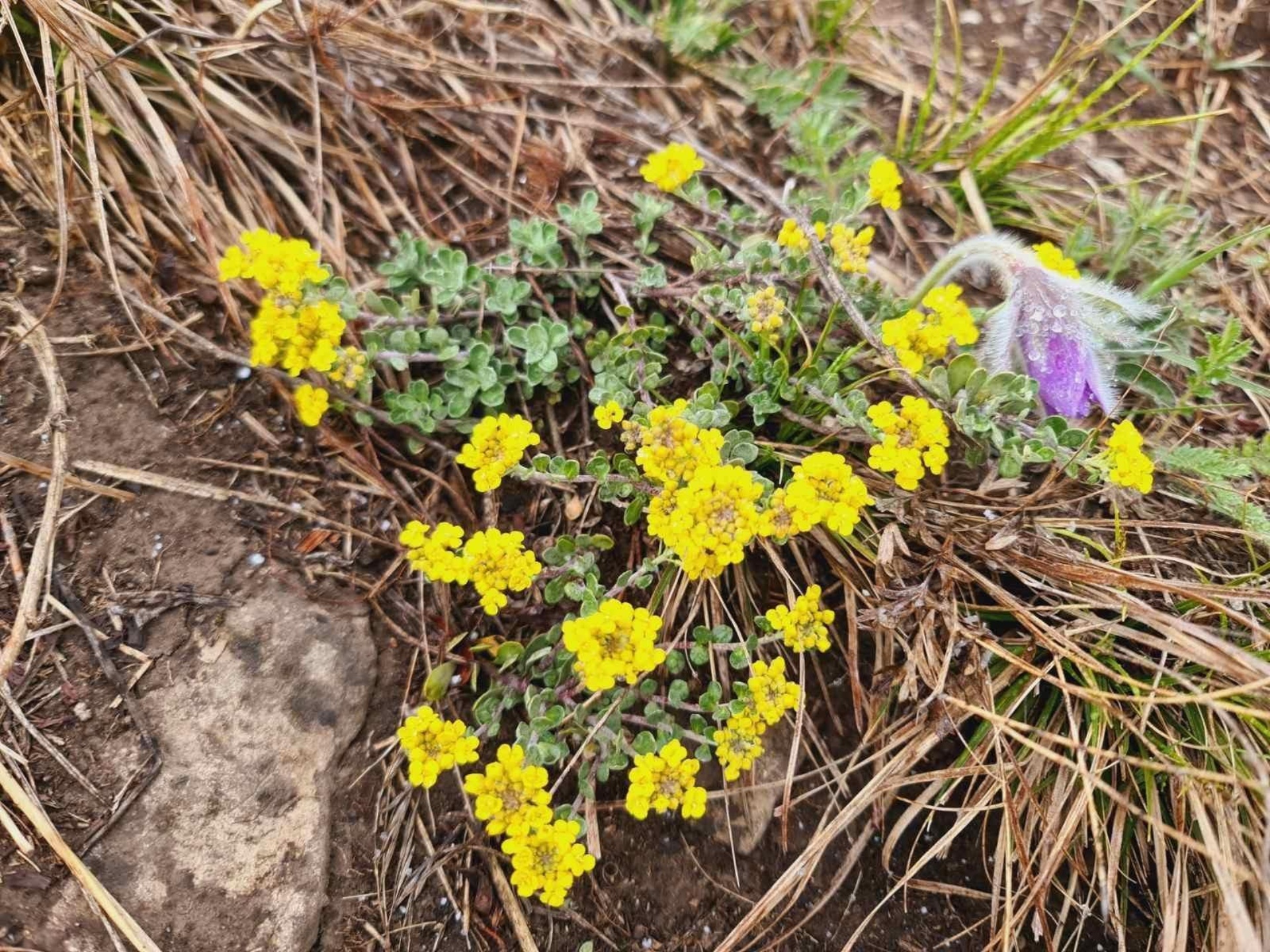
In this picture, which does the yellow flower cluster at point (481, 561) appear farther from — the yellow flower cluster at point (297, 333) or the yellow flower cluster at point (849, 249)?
the yellow flower cluster at point (849, 249)

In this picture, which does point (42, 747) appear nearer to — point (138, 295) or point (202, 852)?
point (202, 852)

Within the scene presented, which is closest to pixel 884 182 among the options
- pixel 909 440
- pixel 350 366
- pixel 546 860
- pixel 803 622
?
pixel 909 440

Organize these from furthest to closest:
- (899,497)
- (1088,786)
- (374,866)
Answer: (899,497)
(374,866)
(1088,786)

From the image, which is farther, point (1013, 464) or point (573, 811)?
point (1013, 464)

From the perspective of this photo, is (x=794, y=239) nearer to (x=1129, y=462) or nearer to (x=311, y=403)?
(x=1129, y=462)

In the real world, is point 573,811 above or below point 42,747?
below

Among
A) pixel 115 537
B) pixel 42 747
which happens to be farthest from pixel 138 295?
pixel 42 747

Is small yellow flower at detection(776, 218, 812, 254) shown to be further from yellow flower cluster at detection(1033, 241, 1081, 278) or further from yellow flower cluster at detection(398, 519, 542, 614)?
yellow flower cluster at detection(398, 519, 542, 614)

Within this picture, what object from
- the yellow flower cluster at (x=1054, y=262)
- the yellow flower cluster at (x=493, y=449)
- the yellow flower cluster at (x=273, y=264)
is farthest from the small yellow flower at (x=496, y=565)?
the yellow flower cluster at (x=1054, y=262)
